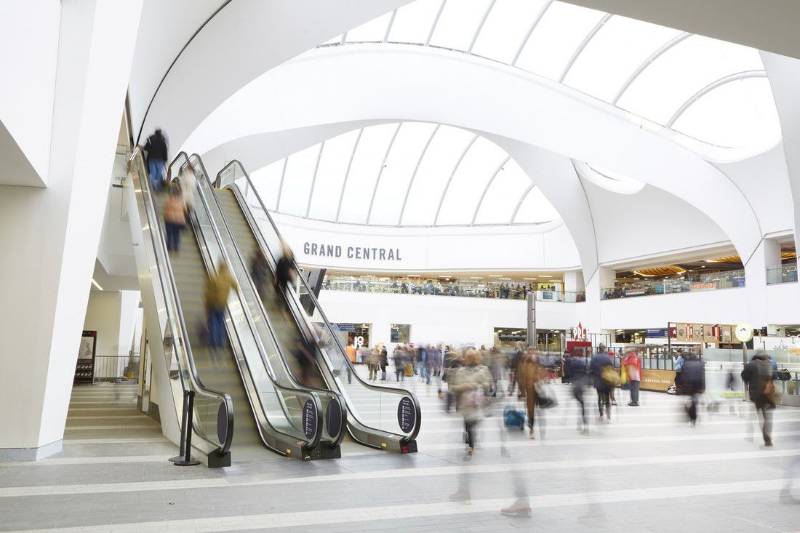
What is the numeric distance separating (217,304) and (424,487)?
5.67m

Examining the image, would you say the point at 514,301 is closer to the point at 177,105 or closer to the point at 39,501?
the point at 177,105

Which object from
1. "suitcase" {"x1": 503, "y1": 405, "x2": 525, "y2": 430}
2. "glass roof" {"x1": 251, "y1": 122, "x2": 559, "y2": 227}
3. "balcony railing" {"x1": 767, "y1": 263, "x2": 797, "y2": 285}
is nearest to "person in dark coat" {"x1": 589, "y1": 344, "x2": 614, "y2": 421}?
"suitcase" {"x1": 503, "y1": 405, "x2": 525, "y2": 430}

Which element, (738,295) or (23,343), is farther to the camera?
(738,295)

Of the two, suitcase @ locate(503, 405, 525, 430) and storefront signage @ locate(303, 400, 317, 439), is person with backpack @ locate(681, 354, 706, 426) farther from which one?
storefront signage @ locate(303, 400, 317, 439)

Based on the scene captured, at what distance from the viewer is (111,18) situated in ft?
24.0

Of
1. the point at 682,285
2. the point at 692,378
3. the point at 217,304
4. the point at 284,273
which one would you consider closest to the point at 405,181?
the point at 682,285

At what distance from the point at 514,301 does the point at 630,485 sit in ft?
107

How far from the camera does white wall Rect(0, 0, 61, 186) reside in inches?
199

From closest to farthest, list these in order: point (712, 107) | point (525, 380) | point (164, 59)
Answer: point (525, 380), point (164, 59), point (712, 107)

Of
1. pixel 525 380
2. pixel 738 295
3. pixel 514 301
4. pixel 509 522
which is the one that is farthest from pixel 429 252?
pixel 509 522

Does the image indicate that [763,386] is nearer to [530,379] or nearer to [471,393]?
[530,379]

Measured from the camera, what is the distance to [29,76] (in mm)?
5754

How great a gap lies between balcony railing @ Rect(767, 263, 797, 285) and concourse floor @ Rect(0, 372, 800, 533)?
17.5 metres

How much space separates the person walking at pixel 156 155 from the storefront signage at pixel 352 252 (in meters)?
24.8
